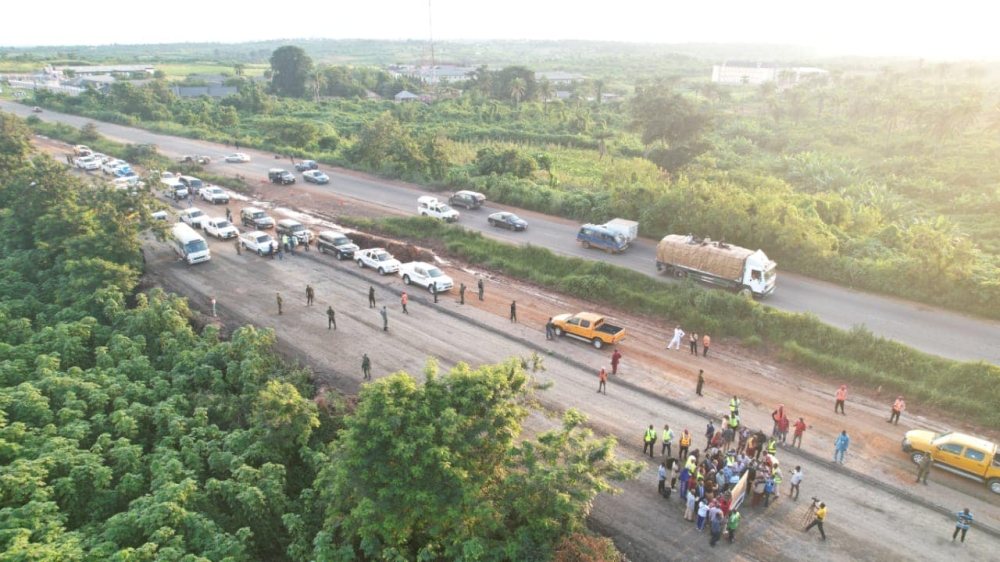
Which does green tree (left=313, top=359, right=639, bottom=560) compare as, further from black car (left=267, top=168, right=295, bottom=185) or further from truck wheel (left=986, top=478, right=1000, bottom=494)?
black car (left=267, top=168, right=295, bottom=185)

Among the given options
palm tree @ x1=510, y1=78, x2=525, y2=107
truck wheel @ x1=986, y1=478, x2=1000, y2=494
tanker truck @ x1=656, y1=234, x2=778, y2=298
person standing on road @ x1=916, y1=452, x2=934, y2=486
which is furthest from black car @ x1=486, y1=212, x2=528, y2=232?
palm tree @ x1=510, y1=78, x2=525, y2=107

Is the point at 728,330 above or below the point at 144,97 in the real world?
below

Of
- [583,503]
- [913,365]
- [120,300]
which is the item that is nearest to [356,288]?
[120,300]

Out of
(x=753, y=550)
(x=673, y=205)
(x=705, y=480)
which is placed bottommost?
(x=753, y=550)

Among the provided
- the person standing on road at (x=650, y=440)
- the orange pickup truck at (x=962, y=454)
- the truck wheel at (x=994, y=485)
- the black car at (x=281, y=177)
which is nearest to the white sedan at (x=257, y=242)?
the black car at (x=281, y=177)

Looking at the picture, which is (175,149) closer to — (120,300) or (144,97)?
(144,97)

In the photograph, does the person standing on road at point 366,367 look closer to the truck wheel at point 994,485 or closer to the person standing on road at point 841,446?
the person standing on road at point 841,446
